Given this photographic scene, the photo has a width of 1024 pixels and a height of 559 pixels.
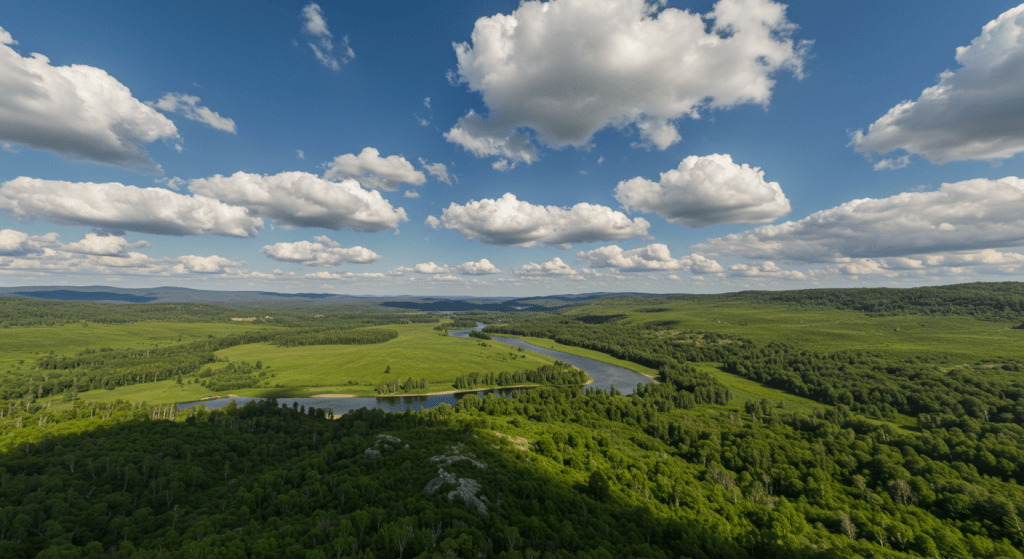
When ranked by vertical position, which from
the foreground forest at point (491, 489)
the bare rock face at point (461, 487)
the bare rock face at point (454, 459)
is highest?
the bare rock face at point (461, 487)

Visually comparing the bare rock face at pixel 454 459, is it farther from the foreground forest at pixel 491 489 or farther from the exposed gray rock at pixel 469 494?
the exposed gray rock at pixel 469 494

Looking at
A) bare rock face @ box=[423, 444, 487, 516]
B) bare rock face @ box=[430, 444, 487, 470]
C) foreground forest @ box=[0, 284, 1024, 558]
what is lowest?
foreground forest @ box=[0, 284, 1024, 558]

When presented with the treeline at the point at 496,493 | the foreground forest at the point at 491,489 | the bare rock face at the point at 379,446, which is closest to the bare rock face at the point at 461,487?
the foreground forest at the point at 491,489

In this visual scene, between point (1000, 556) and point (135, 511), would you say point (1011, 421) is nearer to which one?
point (1000, 556)

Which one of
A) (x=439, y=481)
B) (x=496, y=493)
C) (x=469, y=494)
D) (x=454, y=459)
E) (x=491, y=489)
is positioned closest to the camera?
(x=469, y=494)

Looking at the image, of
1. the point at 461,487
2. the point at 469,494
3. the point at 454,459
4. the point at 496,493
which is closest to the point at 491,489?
the point at 496,493

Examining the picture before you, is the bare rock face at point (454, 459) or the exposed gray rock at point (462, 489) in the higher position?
the exposed gray rock at point (462, 489)

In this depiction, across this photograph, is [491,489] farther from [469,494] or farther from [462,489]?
[462,489]

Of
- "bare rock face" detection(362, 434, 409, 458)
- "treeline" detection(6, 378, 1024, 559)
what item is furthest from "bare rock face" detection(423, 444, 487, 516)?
"bare rock face" detection(362, 434, 409, 458)

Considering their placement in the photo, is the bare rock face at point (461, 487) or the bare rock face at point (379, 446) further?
the bare rock face at point (379, 446)

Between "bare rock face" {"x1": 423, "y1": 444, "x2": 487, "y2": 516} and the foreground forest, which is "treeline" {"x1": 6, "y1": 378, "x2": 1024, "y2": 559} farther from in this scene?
"bare rock face" {"x1": 423, "y1": 444, "x2": 487, "y2": 516}

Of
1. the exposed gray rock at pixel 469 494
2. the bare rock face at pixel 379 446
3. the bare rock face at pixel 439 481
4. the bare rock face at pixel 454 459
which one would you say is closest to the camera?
the exposed gray rock at pixel 469 494
